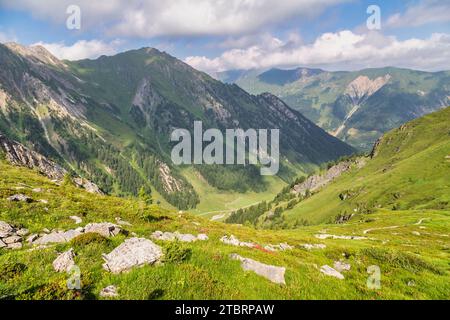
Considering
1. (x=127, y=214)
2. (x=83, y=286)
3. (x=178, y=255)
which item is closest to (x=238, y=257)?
(x=178, y=255)

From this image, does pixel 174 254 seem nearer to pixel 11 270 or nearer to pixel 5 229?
pixel 11 270

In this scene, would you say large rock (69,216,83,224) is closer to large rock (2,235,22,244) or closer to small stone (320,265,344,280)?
large rock (2,235,22,244)

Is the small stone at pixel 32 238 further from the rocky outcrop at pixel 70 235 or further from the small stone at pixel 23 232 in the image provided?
the small stone at pixel 23 232

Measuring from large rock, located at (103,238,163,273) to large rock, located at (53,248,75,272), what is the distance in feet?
4.70

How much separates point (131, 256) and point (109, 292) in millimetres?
2647

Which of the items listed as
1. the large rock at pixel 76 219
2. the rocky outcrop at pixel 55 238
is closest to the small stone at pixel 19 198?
the large rock at pixel 76 219

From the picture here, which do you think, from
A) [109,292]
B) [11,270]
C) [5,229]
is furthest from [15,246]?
[109,292]

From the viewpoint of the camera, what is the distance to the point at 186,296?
40.5ft

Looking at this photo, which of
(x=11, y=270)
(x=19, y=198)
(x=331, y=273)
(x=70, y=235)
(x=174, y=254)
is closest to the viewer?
(x=11, y=270)

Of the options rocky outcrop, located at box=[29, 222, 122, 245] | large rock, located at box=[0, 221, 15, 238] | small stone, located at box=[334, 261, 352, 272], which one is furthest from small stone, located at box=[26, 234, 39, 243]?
small stone, located at box=[334, 261, 352, 272]

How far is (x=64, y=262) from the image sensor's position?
14297 mm

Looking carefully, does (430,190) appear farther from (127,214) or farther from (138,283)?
(138,283)

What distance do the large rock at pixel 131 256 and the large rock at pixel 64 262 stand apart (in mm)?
1433

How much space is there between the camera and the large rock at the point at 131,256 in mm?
13868
